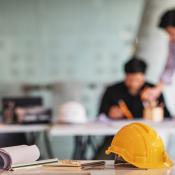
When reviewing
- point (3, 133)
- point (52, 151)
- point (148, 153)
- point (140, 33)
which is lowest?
point (52, 151)

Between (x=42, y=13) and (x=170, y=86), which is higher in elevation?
(x=42, y=13)

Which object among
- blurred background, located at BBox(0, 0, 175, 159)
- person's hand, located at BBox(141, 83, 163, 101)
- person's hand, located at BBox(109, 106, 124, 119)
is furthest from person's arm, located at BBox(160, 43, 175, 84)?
blurred background, located at BBox(0, 0, 175, 159)

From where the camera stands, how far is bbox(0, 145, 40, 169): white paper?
2336mm

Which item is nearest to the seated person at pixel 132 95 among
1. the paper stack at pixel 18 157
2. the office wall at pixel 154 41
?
the office wall at pixel 154 41

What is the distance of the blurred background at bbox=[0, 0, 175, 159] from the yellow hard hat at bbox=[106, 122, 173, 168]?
538 centimetres

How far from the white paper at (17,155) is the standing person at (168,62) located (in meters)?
2.70

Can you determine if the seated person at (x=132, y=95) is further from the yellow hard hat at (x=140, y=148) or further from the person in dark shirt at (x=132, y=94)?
the yellow hard hat at (x=140, y=148)

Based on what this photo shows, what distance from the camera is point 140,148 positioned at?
239 cm

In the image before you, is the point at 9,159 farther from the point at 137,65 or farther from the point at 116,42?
the point at 116,42

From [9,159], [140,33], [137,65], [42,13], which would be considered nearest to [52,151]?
[137,65]

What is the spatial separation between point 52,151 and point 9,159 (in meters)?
3.54

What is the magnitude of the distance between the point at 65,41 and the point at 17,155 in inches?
225

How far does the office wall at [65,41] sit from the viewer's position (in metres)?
7.91

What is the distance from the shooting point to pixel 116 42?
313 inches
